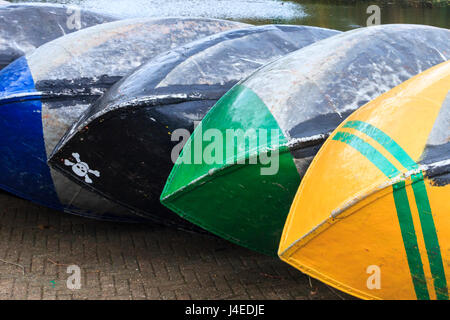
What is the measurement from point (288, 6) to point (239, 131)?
14.8m

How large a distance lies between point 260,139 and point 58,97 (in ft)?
5.78

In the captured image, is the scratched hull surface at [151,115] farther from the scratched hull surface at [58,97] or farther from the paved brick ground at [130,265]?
the paved brick ground at [130,265]

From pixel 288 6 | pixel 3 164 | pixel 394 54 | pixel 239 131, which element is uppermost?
pixel 394 54

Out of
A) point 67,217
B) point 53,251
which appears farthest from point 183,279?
point 67,217

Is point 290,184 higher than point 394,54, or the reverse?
point 394,54

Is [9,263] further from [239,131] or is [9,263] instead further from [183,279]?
[239,131]

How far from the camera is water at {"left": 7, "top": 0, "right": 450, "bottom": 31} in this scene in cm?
1328

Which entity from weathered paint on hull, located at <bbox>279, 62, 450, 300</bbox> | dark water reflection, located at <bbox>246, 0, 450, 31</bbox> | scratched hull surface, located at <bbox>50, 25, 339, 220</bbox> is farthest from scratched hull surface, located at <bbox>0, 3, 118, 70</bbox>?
dark water reflection, located at <bbox>246, 0, 450, 31</bbox>

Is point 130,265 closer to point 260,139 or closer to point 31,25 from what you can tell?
point 260,139

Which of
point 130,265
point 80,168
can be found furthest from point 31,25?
point 130,265

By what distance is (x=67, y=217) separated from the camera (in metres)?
5.00

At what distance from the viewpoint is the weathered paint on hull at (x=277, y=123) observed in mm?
3273

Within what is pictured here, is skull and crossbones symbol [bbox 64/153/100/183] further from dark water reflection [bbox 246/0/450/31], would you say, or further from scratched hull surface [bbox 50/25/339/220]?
dark water reflection [bbox 246/0/450/31]

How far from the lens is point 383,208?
267 cm
